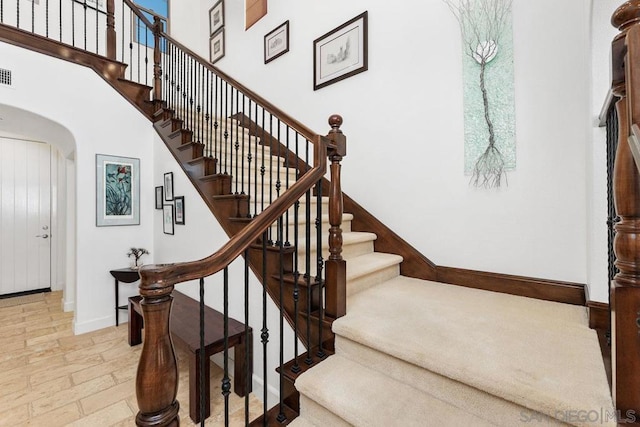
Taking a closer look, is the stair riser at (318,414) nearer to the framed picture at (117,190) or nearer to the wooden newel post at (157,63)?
the framed picture at (117,190)

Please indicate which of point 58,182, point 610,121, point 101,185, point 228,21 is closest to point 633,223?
point 610,121

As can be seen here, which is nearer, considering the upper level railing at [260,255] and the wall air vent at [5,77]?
the upper level railing at [260,255]

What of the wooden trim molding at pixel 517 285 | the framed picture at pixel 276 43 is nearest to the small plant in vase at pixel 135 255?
the framed picture at pixel 276 43

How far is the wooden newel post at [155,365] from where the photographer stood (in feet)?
2.87

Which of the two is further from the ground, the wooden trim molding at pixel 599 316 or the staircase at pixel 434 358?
the wooden trim molding at pixel 599 316

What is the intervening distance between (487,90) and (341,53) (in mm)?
1517

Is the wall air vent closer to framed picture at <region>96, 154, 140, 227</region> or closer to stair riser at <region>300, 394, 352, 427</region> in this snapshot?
framed picture at <region>96, 154, 140, 227</region>

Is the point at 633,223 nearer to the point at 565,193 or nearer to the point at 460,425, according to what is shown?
the point at 460,425

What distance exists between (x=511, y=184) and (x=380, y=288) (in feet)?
3.78

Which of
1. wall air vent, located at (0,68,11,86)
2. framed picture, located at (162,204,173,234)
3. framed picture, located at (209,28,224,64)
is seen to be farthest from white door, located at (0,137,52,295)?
framed picture, located at (209,28,224,64)

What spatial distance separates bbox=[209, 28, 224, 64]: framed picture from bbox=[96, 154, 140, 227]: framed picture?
2.15 m

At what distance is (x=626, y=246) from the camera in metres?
0.86

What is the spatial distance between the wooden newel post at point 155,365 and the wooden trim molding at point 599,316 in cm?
187

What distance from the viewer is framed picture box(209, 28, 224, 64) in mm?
4574
